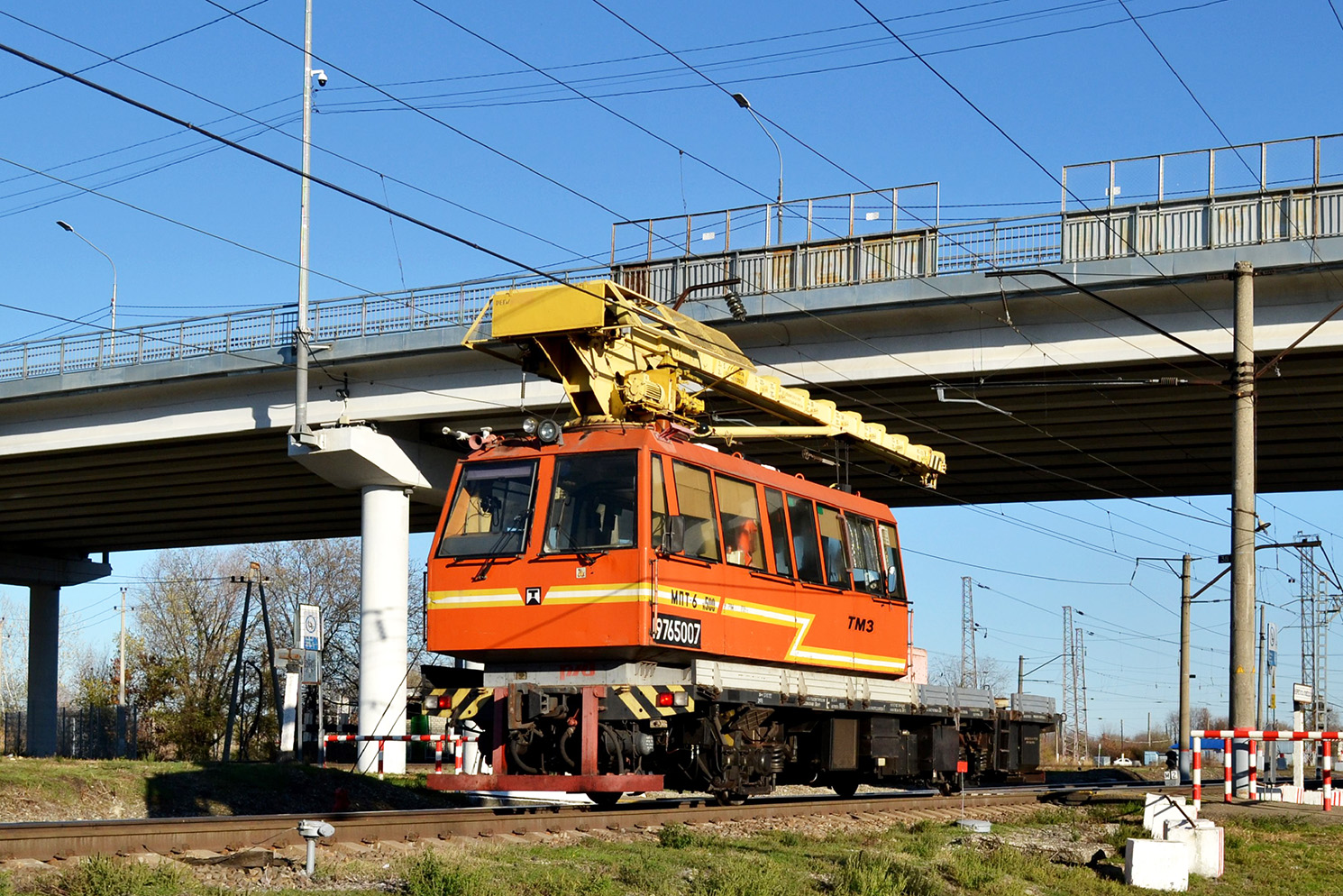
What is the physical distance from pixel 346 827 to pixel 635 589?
138 inches

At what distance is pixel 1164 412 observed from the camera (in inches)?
1094

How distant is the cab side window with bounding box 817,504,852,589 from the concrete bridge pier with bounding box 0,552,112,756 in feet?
131

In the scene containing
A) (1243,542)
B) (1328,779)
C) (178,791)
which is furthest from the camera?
(178,791)

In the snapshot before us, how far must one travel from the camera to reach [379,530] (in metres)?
31.6

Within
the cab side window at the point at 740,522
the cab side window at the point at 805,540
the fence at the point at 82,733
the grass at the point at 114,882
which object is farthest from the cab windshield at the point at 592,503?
the fence at the point at 82,733

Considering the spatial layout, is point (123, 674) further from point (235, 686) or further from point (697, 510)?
point (697, 510)

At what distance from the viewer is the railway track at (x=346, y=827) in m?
9.49

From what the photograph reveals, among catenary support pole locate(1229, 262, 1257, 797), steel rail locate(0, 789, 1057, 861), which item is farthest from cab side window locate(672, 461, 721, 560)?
catenary support pole locate(1229, 262, 1257, 797)

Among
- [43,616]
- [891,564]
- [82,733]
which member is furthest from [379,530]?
[82,733]

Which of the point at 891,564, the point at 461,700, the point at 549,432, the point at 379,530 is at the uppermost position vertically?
the point at 549,432

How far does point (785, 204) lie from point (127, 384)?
14.6m

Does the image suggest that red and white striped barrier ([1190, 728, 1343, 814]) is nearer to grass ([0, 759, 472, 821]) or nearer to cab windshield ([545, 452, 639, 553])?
cab windshield ([545, 452, 639, 553])

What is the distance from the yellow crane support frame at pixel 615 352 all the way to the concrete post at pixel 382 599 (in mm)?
15600

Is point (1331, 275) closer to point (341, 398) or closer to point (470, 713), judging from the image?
point (470, 713)
